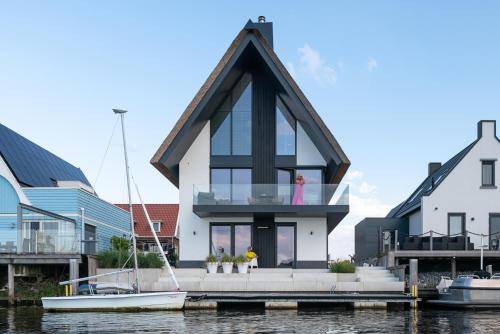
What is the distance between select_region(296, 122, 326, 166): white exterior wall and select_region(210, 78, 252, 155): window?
2.36m

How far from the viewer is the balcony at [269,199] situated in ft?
96.2

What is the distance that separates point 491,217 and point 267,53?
15318 millimetres

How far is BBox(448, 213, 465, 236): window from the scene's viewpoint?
114 feet

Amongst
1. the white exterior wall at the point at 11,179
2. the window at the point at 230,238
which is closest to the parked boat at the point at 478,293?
the window at the point at 230,238

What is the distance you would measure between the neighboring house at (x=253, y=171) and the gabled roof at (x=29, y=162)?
29.8 ft

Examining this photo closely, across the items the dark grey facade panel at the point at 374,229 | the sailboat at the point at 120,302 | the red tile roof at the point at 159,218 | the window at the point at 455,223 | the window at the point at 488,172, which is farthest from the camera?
the red tile roof at the point at 159,218

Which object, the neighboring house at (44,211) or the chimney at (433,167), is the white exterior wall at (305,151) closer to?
the neighboring house at (44,211)

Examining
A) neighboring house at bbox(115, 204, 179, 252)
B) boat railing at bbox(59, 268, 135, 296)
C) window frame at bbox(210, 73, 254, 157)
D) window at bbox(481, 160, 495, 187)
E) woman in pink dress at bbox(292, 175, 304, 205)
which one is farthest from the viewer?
neighboring house at bbox(115, 204, 179, 252)

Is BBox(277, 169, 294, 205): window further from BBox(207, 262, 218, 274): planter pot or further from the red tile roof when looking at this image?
the red tile roof

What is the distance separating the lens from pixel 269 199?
96.9 ft

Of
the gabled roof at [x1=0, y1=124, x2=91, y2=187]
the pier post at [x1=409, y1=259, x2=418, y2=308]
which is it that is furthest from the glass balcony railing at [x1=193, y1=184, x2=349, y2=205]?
the gabled roof at [x1=0, y1=124, x2=91, y2=187]

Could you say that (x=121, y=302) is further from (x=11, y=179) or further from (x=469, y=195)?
(x=469, y=195)

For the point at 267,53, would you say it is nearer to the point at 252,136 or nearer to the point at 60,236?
the point at 252,136

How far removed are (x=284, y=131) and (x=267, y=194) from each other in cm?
365
